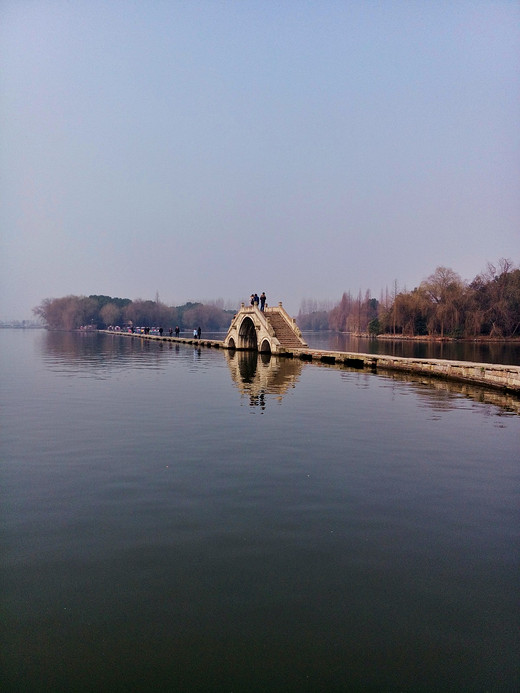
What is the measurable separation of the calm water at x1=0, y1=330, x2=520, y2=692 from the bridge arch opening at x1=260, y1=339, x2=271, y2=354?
34.1 m

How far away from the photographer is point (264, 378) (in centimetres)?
3062

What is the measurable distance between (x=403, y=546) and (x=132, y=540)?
4020 millimetres

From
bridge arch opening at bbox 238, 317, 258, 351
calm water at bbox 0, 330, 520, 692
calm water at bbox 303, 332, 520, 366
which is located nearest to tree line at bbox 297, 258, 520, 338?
calm water at bbox 303, 332, 520, 366

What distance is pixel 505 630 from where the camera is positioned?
221 inches

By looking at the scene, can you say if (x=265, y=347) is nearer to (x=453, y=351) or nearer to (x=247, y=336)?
(x=247, y=336)

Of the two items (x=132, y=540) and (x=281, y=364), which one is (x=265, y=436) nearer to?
(x=132, y=540)

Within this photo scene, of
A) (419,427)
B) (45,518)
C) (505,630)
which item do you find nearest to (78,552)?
(45,518)

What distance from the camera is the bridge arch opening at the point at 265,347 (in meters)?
50.4

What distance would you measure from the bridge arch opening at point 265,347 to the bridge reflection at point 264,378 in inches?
213

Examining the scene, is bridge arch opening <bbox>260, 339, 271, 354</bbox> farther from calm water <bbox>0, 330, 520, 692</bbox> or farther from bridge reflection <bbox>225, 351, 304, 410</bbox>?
calm water <bbox>0, 330, 520, 692</bbox>

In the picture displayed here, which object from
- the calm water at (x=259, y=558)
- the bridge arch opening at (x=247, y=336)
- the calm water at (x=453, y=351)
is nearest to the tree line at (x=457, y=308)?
the calm water at (x=453, y=351)

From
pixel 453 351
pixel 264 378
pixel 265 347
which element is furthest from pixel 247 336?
pixel 264 378

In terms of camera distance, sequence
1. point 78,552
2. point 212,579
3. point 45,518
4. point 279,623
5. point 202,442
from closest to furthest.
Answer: point 279,623, point 212,579, point 78,552, point 45,518, point 202,442

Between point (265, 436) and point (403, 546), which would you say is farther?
point (265, 436)
